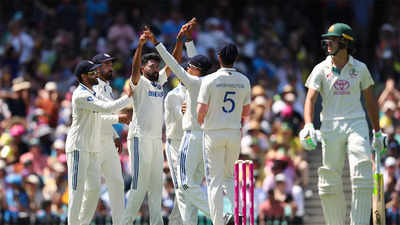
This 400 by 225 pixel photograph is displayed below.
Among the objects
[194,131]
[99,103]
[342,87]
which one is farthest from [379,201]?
[99,103]

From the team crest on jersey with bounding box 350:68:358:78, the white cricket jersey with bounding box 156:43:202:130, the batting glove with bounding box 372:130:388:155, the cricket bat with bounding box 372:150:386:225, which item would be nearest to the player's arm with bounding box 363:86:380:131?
the batting glove with bounding box 372:130:388:155

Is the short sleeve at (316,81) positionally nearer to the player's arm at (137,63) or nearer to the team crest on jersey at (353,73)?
the team crest on jersey at (353,73)

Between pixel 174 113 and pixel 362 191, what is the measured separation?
3189mm

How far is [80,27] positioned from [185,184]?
37.5 feet

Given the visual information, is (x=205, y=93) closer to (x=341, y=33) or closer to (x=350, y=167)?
(x=341, y=33)

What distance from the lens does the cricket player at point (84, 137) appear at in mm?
14305

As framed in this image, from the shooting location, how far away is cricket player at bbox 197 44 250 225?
45.2 feet

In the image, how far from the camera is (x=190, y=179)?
14328 mm

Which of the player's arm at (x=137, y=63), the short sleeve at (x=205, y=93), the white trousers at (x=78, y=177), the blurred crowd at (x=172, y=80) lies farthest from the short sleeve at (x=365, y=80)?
the blurred crowd at (x=172, y=80)

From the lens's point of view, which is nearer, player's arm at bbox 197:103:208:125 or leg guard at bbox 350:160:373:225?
leg guard at bbox 350:160:373:225

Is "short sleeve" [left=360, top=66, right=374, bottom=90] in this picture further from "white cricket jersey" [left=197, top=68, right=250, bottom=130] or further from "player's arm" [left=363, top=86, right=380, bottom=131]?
"white cricket jersey" [left=197, top=68, right=250, bottom=130]

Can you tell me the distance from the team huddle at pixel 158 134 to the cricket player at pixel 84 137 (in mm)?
13

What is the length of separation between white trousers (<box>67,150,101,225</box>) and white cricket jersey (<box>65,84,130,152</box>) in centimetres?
10

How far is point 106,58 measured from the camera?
48.8 ft
